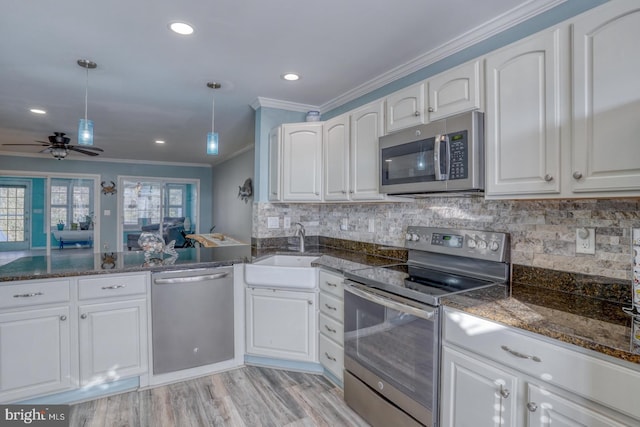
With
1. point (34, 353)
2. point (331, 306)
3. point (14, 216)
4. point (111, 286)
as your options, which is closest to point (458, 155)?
point (331, 306)

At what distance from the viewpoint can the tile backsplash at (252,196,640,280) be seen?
1.48 m

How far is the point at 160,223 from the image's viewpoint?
8.34 m

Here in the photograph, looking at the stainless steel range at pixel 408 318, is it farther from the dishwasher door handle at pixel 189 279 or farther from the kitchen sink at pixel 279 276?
the dishwasher door handle at pixel 189 279

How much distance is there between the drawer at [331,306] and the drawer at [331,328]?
0.04 m

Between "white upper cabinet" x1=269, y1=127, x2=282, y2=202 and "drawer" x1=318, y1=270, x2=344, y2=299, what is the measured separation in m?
0.99

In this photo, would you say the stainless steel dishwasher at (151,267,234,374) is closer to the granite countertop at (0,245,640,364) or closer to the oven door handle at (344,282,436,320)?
the granite countertop at (0,245,640,364)

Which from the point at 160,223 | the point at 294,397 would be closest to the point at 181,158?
the point at 160,223

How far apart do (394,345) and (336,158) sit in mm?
1582

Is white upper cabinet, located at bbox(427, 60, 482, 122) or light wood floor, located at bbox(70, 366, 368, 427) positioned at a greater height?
white upper cabinet, located at bbox(427, 60, 482, 122)

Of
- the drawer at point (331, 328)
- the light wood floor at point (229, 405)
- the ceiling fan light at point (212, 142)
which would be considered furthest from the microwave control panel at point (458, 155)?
the ceiling fan light at point (212, 142)

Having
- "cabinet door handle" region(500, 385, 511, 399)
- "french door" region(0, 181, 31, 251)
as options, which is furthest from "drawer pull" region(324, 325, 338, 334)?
"french door" region(0, 181, 31, 251)

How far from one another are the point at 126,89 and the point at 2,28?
1.09 m

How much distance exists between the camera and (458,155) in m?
1.77

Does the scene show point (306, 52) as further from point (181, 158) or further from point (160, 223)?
point (160, 223)
